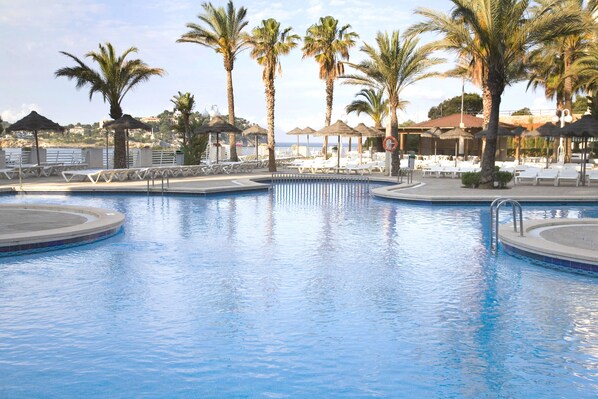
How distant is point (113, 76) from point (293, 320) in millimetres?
21513

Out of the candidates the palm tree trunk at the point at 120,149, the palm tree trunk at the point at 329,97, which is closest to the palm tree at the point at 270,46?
the palm tree trunk at the point at 120,149

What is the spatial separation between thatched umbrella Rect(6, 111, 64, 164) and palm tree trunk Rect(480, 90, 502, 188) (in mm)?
17930

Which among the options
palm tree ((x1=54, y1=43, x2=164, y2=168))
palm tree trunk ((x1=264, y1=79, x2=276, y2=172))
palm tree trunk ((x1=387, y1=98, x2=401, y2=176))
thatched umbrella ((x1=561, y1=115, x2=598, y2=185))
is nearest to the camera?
thatched umbrella ((x1=561, y1=115, x2=598, y2=185))

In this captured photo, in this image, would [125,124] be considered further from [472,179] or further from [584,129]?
[584,129]

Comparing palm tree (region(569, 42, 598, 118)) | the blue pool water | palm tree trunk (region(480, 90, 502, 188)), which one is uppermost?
palm tree (region(569, 42, 598, 118))

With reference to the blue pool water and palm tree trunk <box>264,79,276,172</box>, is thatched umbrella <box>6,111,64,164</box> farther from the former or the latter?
the blue pool water

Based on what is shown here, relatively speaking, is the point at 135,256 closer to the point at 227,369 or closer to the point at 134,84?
the point at 227,369

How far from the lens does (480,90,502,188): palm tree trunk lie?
19.5 m

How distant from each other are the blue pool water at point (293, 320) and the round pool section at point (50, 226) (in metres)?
0.30

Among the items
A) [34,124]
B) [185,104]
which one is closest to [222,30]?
[185,104]

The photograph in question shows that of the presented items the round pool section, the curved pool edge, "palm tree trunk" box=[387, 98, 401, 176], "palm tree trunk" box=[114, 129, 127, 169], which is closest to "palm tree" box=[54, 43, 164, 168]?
"palm tree trunk" box=[114, 129, 127, 169]

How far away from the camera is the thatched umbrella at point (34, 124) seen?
23.6 m

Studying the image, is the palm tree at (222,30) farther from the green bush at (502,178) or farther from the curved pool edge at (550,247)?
the curved pool edge at (550,247)

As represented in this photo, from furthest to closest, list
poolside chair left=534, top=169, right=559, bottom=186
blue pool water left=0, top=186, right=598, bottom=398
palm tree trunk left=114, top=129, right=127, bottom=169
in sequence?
palm tree trunk left=114, top=129, right=127, bottom=169
poolside chair left=534, top=169, right=559, bottom=186
blue pool water left=0, top=186, right=598, bottom=398
